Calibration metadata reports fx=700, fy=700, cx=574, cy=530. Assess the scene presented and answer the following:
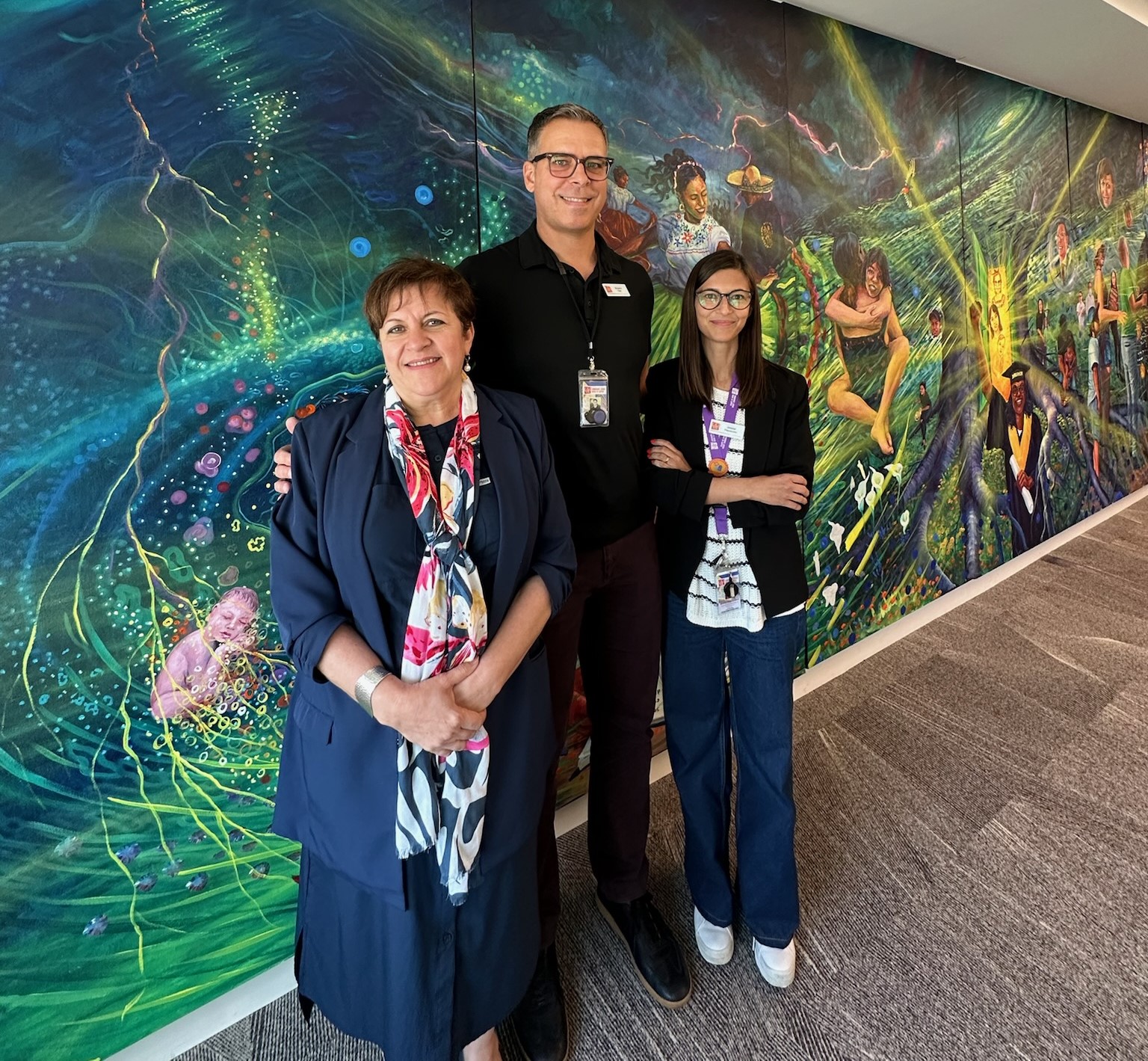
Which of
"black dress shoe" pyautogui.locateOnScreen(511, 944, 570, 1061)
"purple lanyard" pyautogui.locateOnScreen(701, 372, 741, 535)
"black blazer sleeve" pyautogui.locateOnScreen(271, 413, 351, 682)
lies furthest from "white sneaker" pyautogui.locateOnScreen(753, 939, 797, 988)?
"black blazer sleeve" pyautogui.locateOnScreen(271, 413, 351, 682)

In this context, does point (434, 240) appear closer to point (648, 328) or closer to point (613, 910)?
point (648, 328)

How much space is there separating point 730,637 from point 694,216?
1.58 metres

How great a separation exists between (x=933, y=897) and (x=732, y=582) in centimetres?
118

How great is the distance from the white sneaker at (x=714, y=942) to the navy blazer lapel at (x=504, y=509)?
3.63 ft

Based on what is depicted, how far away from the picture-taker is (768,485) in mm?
1583

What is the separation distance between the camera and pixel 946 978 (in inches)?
68.4

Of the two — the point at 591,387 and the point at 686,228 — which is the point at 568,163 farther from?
the point at 686,228

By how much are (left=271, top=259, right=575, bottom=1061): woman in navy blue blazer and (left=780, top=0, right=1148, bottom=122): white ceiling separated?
2.47m

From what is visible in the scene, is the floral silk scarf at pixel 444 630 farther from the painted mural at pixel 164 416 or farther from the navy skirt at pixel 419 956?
the painted mural at pixel 164 416

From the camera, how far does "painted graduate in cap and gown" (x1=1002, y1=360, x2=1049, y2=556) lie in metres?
4.32

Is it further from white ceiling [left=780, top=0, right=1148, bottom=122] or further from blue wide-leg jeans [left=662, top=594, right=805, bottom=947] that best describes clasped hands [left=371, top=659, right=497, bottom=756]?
white ceiling [left=780, top=0, right=1148, bottom=122]

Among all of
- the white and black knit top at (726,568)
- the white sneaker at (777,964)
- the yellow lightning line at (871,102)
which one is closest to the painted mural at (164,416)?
the white and black knit top at (726,568)

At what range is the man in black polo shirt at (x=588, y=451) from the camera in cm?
155

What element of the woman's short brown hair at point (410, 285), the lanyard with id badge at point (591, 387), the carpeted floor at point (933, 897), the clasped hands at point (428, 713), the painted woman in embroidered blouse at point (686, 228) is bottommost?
the carpeted floor at point (933, 897)
